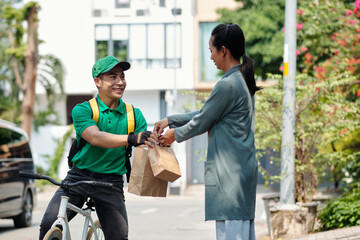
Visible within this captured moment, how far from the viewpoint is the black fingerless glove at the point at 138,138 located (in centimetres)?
483

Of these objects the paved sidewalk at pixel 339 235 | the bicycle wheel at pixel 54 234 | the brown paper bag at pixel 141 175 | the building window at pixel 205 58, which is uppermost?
the building window at pixel 205 58

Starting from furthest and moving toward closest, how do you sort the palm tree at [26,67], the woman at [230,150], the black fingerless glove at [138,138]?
the palm tree at [26,67], the black fingerless glove at [138,138], the woman at [230,150]

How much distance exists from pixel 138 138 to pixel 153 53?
93.1 ft

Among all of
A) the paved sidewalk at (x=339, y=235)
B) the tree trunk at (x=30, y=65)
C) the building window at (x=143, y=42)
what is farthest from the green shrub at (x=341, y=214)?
the building window at (x=143, y=42)

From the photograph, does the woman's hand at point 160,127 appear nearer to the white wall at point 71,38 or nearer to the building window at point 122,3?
the white wall at point 71,38

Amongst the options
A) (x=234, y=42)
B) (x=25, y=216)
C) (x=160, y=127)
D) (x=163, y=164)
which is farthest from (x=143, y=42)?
(x=234, y=42)

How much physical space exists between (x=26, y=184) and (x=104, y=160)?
887 centimetres

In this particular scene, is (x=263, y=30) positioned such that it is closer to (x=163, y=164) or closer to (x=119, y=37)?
(x=119, y=37)

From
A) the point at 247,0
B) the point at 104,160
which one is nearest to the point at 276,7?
the point at 247,0

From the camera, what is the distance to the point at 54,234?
15.0 feet

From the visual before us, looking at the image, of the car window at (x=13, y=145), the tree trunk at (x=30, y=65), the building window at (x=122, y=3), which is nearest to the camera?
the car window at (x=13, y=145)

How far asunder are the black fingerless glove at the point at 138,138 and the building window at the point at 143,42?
91.2 ft

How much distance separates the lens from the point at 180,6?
3269 cm

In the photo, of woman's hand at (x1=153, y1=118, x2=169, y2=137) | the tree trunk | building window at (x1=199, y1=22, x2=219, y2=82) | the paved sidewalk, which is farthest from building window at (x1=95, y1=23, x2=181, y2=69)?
woman's hand at (x1=153, y1=118, x2=169, y2=137)
